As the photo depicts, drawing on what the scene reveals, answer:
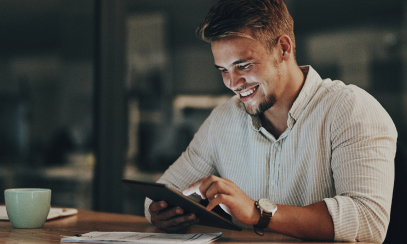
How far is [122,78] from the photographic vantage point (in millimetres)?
2609

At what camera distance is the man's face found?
141 cm

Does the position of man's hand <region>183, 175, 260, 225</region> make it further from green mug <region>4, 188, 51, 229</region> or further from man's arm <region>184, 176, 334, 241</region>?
green mug <region>4, 188, 51, 229</region>

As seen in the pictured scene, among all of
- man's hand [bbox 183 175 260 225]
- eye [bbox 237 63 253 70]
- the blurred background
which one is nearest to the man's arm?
man's hand [bbox 183 175 260 225]

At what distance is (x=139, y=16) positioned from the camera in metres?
2.94

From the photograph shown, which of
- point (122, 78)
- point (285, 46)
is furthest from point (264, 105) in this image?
point (122, 78)

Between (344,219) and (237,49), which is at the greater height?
(237,49)

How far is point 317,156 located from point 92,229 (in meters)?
0.76

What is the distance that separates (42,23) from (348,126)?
7.42 feet

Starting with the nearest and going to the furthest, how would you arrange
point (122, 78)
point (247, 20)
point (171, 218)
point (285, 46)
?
point (171, 218)
point (247, 20)
point (285, 46)
point (122, 78)

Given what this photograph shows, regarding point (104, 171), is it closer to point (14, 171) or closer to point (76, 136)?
point (76, 136)

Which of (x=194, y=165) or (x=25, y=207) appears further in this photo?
(x=194, y=165)

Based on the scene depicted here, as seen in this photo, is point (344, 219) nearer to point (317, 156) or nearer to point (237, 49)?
point (317, 156)

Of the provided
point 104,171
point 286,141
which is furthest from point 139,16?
point 286,141

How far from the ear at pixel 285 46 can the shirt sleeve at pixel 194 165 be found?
400 millimetres
